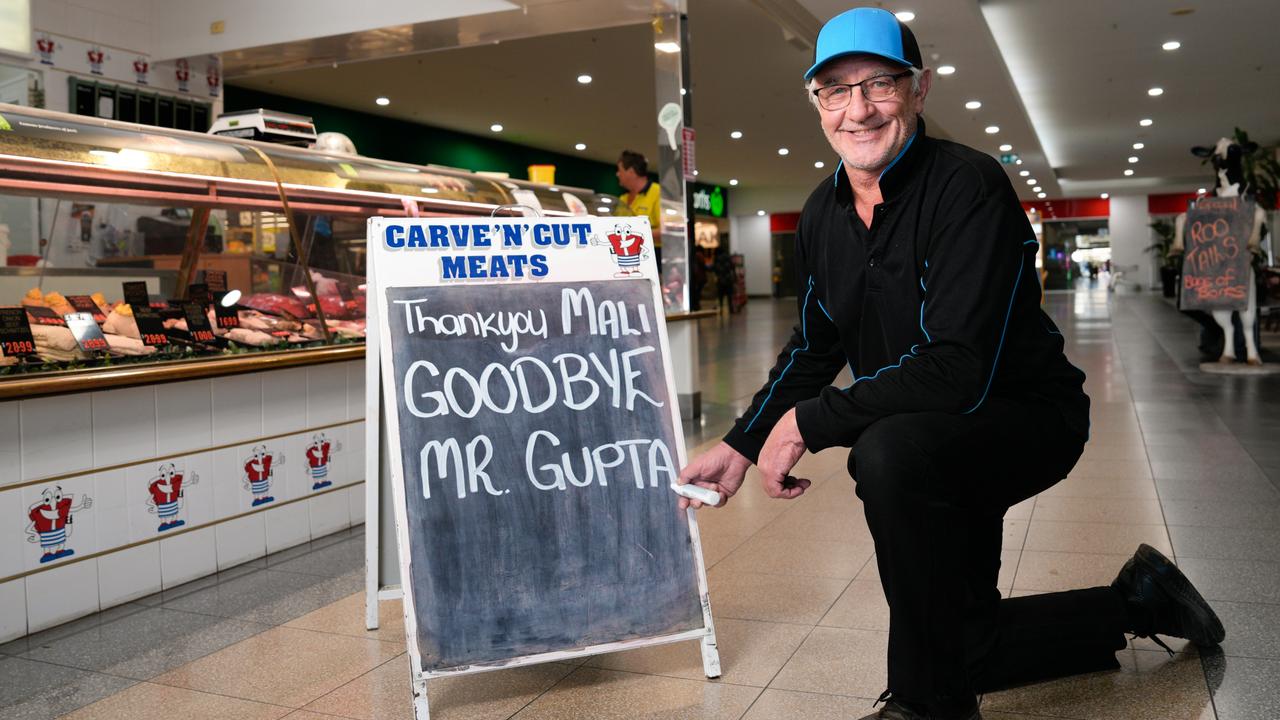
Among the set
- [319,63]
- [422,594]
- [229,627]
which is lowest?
[229,627]

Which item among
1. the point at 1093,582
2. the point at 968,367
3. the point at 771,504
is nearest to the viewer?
the point at 968,367

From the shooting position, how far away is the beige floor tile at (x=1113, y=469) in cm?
456

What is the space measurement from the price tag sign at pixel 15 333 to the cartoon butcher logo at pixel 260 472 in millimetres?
790

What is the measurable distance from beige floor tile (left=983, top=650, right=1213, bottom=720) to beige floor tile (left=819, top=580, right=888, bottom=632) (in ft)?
1.58

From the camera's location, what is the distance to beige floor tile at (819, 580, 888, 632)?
8.74 ft

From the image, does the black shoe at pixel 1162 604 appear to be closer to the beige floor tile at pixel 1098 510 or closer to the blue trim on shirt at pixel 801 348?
the blue trim on shirt at pixel 801 348

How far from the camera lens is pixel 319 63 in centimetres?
777

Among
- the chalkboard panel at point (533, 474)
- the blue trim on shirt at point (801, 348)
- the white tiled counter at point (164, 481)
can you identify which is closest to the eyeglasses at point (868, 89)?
the blue trim on shirt at point (801, 348)

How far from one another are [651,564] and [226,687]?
1064 mm

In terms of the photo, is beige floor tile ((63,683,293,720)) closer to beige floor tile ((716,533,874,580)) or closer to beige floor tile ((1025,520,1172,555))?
beige floor tile ((716,533,874,580))

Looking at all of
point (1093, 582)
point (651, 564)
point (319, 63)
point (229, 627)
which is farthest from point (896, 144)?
point (319, 63)

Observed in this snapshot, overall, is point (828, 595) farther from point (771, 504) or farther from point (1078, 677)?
point (771, 504)

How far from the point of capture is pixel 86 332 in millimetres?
3215

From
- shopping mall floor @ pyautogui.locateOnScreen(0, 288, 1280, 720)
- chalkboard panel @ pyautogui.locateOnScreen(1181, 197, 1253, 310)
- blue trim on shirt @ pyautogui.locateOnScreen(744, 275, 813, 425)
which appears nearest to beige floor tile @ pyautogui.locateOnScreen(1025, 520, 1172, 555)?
shopping mall floor @ pyautogui.locateOnScreen(0, 288, 1280, 720)
